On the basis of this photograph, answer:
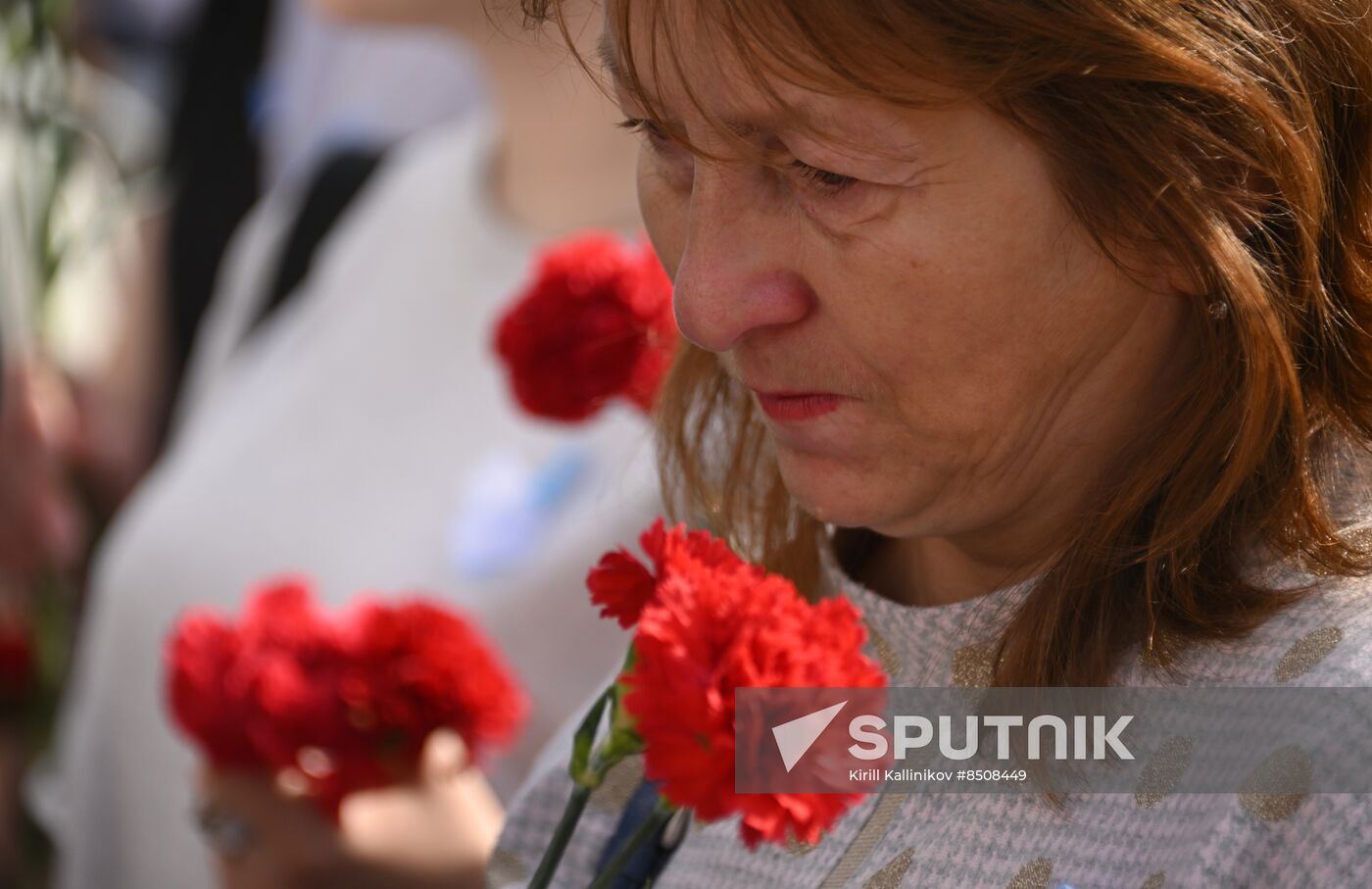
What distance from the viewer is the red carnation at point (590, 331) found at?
1.14 m

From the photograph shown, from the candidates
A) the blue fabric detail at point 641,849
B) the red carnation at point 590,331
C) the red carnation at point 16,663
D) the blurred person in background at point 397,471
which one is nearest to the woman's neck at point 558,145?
the blurred person in background at point 397,471

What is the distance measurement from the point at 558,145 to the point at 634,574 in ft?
4.02

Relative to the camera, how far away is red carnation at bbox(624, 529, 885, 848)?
0.54 m

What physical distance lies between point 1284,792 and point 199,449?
1.57 m

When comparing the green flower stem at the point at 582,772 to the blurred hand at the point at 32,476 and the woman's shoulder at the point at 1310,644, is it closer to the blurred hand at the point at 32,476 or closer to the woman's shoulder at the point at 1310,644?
the woman's shoulder at the point at 1310,644

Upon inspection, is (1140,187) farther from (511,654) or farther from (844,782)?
(511,654)

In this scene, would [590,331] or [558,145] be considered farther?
[558,145]

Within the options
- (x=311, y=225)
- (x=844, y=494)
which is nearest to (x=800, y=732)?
(x=844, y=494)

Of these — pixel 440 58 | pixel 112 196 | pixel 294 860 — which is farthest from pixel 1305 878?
pixel 440 58

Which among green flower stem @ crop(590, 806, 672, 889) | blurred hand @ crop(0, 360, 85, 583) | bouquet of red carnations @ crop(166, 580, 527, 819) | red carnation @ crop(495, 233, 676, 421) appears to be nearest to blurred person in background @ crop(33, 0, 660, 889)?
blurred hand @ crop(0, 360, 85, 583)

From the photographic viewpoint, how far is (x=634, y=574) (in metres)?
0.61

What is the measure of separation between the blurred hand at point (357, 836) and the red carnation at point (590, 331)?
271 millimetres

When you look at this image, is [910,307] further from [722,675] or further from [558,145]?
[558,145]

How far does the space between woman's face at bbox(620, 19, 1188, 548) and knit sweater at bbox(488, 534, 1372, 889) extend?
8 cm
